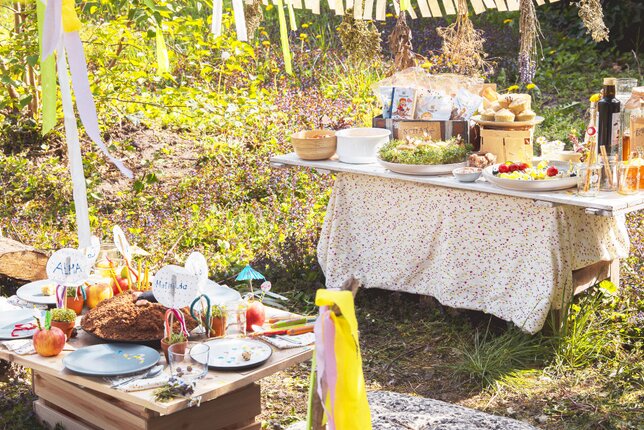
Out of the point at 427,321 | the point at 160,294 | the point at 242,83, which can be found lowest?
the point at 427,321

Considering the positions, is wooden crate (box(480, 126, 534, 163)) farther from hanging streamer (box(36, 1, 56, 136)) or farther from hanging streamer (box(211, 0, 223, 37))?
hanging streamer (box(36, 1, 56, 136))

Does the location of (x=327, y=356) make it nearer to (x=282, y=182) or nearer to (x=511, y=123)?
(x=511, y=123)

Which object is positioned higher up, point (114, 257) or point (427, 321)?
point (114, 257)

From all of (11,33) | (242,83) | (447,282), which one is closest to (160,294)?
(447,282)

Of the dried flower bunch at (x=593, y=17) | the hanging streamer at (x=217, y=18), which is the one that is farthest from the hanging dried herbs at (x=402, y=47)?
the hanging streamer at (x=217, y=18)

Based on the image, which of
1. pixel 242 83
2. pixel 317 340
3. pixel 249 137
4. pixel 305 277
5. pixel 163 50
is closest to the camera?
pixel 317 340

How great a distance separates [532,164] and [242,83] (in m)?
3.99

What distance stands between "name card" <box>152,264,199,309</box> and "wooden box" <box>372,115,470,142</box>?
2039mm

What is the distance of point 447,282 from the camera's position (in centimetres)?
450

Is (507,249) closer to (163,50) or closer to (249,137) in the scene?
(163,50)

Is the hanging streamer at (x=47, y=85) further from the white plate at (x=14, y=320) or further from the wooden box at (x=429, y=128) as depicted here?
the wooden box at (x=429, y=128)

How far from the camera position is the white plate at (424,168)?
4410 mm

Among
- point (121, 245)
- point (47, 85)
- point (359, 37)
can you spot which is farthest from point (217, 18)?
point (359, 37)

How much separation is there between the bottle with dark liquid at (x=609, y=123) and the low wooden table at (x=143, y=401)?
5.57 ft
